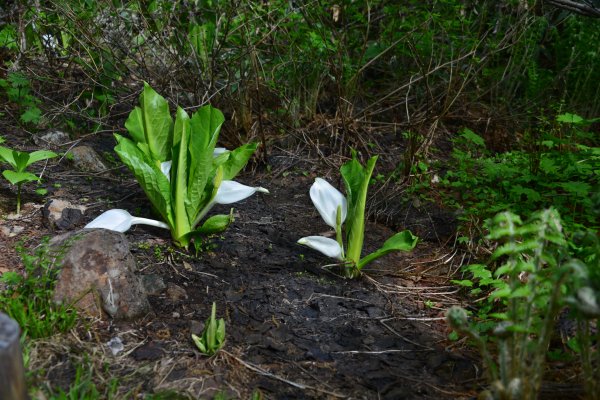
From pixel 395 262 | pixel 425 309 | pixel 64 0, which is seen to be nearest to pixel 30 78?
pixel 64 0

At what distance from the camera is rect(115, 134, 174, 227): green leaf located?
2561 millimetres

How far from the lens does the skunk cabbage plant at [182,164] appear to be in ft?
8.48

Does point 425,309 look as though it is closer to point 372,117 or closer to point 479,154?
point 479,154

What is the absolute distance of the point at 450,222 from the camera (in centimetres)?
304

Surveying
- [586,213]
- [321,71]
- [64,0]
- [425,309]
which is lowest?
[425,309]

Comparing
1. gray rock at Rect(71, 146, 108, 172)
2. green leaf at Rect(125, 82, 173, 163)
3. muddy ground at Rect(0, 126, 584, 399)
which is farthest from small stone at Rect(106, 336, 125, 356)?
gray rock at Rect(71, 146, 108, 172)

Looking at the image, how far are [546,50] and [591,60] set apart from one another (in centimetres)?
65

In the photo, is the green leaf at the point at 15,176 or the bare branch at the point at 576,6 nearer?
the green leaf at the point at 15,176

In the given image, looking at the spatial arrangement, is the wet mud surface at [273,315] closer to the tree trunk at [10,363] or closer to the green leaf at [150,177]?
the green leaf at [150,177]

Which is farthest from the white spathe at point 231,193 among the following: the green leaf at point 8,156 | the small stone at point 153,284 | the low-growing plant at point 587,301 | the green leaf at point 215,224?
the low-growing plant at point 587,301

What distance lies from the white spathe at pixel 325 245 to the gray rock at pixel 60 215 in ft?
3.36

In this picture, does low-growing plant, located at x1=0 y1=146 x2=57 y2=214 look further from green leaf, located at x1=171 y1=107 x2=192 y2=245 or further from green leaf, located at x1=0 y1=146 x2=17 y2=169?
green leaf, located at x1=171 y1=107 x2=192 y2=245

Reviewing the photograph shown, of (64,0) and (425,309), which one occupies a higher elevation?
(64,0)

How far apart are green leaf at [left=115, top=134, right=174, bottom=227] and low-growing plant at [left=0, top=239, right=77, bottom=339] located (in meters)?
0.50
